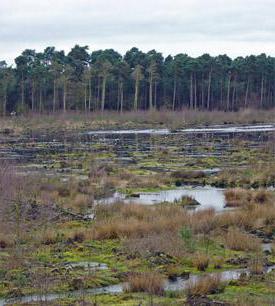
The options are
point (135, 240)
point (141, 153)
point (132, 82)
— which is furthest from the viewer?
point (132, 82)

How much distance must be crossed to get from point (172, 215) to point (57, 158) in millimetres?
21247

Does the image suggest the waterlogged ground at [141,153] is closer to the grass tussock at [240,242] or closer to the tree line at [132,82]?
the grass tussock at [240,242]

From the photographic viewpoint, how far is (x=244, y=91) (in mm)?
104688

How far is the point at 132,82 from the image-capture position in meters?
96.2

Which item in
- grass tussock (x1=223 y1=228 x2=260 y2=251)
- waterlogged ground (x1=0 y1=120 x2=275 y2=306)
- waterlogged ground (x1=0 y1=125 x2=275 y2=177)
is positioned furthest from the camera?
waterlogged ground (x1=0 y1=125 x2=275 y2=177)

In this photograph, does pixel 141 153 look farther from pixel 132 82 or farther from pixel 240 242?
pixel 132 82

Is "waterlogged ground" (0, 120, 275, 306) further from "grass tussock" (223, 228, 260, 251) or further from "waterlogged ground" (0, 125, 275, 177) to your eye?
"waterlogged ground" (0, 125, 275, 177)

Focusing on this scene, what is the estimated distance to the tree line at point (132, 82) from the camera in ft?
287

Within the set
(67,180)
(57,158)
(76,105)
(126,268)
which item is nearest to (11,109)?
(76,105)

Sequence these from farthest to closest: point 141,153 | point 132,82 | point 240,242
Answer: point 132,82
point 141,153
point 240,242

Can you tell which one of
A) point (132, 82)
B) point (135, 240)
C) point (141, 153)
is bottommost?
point (141, 153)

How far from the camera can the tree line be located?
287 feet

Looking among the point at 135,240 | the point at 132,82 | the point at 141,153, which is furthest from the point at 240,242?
the point at 132,82

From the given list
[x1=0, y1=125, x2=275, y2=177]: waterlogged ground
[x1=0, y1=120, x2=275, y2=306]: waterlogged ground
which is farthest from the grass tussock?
[x1=0, y1=125, x2=275, y2=177]: waterlogged ground
